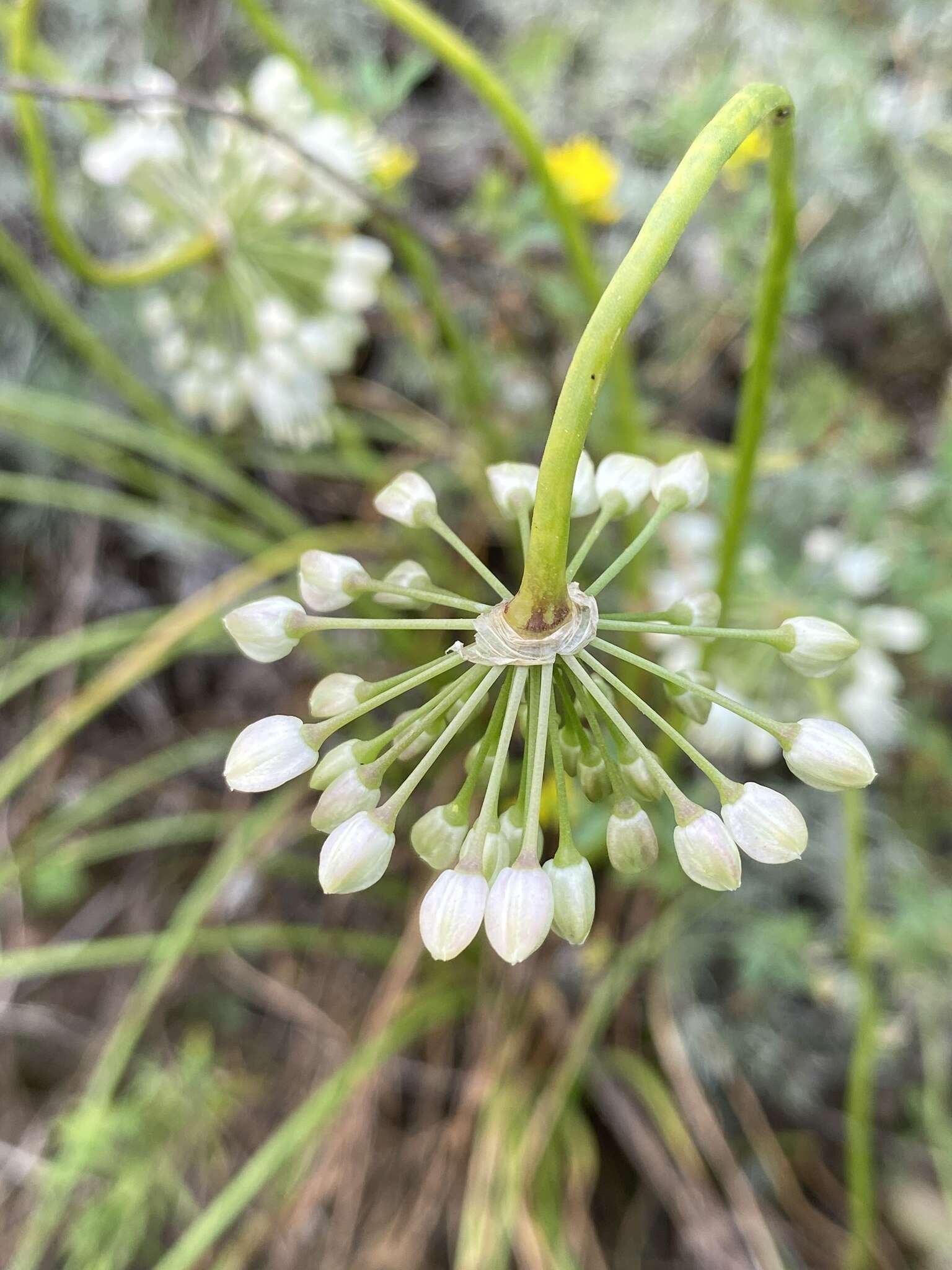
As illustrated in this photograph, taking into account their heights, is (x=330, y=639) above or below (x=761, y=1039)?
above

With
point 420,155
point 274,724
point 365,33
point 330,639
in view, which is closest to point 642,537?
point 274,724

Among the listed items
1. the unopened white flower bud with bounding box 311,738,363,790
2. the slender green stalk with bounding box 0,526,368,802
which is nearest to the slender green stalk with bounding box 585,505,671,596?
the unopened white flower bud with bounding box 311,738,363,790

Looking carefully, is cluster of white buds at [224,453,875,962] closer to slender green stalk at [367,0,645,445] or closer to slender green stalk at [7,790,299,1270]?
slender green stalk at [367,0,645,445]

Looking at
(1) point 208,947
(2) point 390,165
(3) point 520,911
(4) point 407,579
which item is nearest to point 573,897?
(3) point 520,911

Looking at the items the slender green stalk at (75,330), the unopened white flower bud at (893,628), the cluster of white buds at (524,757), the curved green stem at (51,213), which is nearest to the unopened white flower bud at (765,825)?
the cluster of white buds at (524,757)

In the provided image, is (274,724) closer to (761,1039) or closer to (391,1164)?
(761,1039)
